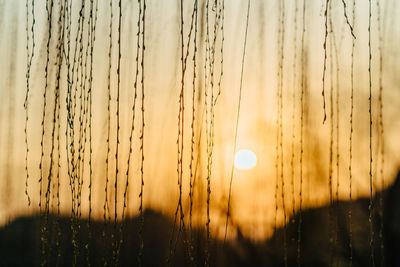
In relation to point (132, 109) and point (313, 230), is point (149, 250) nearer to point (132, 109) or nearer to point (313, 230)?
point (132, 109)

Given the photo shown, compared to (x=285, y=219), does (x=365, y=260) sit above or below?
below

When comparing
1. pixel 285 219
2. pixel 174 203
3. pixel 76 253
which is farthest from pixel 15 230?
pixel 285 219

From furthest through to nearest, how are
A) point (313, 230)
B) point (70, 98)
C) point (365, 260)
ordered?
point (313, 230), point (365, 260), point (70, 98)

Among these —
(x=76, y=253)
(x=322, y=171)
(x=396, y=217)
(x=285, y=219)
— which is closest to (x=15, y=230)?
(x=76, y=253)

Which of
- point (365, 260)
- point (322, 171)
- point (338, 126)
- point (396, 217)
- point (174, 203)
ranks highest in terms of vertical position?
point (338, 126)

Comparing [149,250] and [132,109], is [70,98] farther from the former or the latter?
[149,250]

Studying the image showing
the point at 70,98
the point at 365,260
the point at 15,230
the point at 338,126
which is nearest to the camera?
the point at 70,98

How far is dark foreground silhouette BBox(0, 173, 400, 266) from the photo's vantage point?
223 centimetres

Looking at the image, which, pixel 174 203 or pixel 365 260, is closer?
pixel 174 203

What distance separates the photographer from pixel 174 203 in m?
2.36

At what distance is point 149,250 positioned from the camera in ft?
8.87

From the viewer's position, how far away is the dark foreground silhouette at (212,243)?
7.30ft

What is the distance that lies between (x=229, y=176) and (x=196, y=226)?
0.28 metres

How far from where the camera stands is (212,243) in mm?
2279
